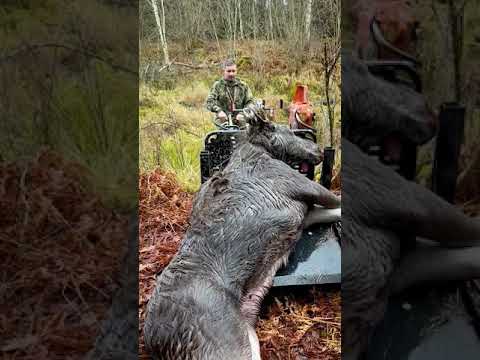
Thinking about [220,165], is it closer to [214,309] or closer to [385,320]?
[214,309]

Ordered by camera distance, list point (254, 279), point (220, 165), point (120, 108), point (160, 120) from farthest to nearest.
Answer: point (220, 165) → point (254, 279) → point (160, 120) → point (120, 108)

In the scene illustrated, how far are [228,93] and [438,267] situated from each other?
110 cm

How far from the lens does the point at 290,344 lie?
1809 millimetres

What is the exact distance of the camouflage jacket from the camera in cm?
200

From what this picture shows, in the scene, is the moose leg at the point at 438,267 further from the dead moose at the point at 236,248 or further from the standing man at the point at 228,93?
the standing man at the point at 228,93

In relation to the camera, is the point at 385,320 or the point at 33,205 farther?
the point at 33,205

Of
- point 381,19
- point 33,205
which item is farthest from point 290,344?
point 381,19

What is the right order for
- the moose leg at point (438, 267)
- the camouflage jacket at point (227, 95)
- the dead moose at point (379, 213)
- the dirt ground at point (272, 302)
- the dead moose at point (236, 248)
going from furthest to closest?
the camouflage jacket at point (227, 95)
the dirt ground at point (272, 302)
the dead moose at point (236, 248)
the moose leg at point (438, 267)
the dead moose at point (379, 213)

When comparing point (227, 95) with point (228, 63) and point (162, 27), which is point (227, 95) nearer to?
point (228, 63)

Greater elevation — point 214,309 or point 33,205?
point 33,205

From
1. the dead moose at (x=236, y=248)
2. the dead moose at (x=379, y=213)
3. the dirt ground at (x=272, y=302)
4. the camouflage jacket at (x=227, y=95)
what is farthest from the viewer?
the camouflage jacket at (x=227, y=95)

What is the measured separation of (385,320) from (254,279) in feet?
2.38

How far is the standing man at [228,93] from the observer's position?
2.00 metres

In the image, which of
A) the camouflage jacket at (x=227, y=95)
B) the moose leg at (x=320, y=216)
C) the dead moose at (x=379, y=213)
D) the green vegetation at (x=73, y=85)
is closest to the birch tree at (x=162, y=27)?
the camouflage jacket at (x=227, y=95)
